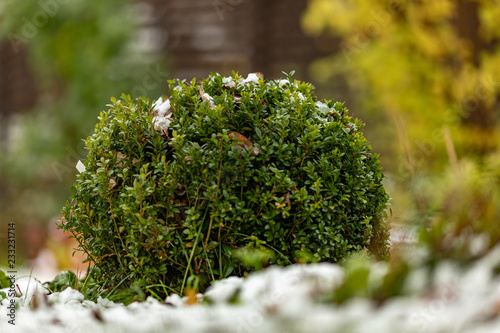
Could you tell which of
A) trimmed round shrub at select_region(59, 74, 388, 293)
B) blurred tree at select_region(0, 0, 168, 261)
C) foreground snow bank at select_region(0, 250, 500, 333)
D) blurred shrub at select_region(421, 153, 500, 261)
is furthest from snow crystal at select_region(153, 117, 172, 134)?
blurred tree at select_region(0, 0, 168, 261)

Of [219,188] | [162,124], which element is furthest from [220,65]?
[219,188]

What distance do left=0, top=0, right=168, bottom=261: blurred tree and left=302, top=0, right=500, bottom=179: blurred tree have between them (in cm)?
276

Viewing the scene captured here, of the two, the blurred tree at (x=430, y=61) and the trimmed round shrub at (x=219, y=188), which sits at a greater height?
the blurred tree at (x=430, y=61)

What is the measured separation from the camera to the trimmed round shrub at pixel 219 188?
2078 millimetres

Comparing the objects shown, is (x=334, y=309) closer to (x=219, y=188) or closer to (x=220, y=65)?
(x=219, y=188)

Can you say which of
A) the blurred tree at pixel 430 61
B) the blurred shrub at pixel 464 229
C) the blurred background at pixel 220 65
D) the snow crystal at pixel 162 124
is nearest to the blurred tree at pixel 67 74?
the blurred background at pixel 220 65

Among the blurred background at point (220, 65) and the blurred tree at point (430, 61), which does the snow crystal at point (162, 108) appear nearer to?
Result: the blurred background at point (220, 65)

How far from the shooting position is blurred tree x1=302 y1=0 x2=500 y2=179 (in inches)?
253

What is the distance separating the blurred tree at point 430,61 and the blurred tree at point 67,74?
9.04 feet

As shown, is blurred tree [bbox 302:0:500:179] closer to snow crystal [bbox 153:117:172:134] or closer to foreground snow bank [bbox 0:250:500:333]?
snow crystal [bbox 153:117:172:134]

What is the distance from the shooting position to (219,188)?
2.12 m

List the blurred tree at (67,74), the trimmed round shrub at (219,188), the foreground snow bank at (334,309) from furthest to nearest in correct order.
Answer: the blurred tree at (67,74)
the trimmed round shrub at (219,188)
the foreground snow bank at (334,309)

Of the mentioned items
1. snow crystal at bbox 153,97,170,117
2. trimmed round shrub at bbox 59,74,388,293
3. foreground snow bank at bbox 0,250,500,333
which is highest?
snow crystal at bbox 153,97,170,117

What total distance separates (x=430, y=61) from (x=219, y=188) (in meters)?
5.82
